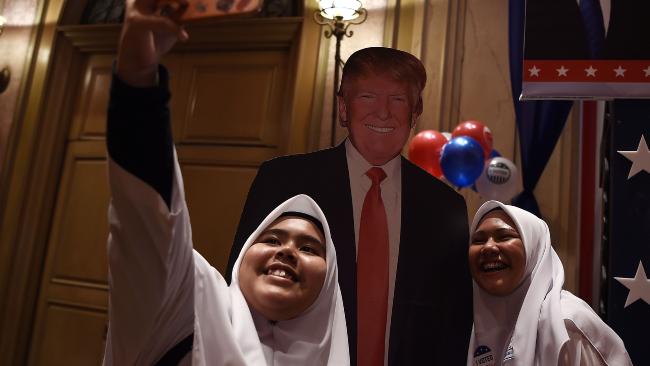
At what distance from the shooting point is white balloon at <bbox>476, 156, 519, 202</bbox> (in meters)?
2.73

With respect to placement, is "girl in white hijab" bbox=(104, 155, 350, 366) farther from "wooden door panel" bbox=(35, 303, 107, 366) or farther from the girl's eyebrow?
"wooden door panel" bbox=(35, 303, 107, 366)

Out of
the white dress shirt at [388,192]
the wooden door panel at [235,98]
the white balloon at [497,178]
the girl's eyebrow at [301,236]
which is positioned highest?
the wooden door panel at [235,98]

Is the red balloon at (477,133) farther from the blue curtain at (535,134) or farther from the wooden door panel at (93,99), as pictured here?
the wooden door panel at (93,99)

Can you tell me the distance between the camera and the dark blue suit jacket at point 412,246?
1.37m

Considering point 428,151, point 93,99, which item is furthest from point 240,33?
point 428,151

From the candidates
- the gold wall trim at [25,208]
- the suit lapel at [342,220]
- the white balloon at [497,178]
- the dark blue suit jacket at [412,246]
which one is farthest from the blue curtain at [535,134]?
the gold wall trim at [25,208]

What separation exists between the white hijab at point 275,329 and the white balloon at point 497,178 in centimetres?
160

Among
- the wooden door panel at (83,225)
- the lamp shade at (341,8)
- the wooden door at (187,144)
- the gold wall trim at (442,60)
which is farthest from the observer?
the wooden door panel at (83,225)

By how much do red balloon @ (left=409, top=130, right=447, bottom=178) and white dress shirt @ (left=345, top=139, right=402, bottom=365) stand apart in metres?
1.26

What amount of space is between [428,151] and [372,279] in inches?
58.2

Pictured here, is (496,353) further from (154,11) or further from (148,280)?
(154,11)

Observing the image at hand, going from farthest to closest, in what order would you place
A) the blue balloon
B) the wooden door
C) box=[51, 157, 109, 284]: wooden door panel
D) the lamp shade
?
box=[51, 157, 109, 284]: wooden door panel, the wooden door, the lamp shade, the blue balloon

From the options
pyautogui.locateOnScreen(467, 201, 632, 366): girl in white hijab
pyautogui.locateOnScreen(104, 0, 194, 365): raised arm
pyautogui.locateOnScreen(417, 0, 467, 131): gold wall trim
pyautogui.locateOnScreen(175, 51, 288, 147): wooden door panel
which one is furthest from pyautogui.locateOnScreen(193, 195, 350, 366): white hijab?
pyautogui.locateOnScreen(175, 51, 288, 147): wooden door panel

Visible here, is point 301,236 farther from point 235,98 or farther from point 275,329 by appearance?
point 235,98
